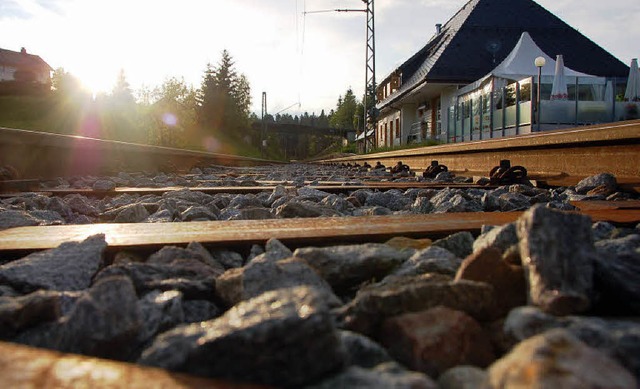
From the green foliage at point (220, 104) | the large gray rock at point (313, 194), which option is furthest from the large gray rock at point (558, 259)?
the green foliage at point (220, 104)

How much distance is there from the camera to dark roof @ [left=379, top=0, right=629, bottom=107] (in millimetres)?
22219

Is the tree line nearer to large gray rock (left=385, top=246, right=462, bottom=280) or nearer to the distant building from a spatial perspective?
the distant building

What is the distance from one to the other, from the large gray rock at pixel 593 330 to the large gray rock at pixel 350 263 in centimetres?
45

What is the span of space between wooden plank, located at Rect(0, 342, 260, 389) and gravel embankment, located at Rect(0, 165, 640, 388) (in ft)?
0.23

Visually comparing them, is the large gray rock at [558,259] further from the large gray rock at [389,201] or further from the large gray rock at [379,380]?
the large gray rock at [389,201]

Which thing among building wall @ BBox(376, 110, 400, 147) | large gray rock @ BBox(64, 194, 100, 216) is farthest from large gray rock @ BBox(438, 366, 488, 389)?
building wall @ BBox(376, 110, 400, 147)

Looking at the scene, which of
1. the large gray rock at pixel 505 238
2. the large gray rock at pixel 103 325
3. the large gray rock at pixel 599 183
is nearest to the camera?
the large gray rock at pixel 103 325

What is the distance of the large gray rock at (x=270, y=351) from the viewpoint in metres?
0.71

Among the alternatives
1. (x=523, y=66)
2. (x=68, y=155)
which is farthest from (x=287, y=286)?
(x=523, y=66)

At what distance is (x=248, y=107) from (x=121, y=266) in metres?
80.7

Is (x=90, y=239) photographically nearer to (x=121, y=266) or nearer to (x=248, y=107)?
(x=121, y=266)

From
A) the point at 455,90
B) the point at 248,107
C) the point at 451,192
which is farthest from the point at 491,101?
the point at 248,107

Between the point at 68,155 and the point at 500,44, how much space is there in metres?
22.1

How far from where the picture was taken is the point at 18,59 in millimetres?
60875
